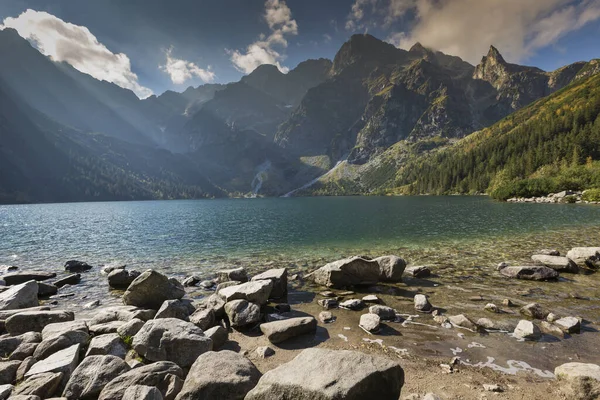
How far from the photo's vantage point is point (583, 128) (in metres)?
169

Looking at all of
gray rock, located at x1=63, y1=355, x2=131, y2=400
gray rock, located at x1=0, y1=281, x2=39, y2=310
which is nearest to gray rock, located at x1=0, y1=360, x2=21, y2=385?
gray rock, located at x1=63, y1=355, x2=131, y2=400

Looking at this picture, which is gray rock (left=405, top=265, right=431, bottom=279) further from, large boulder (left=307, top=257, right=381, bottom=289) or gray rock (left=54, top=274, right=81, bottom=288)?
gray rock (left=54, top=274, right=81, bottom=288)

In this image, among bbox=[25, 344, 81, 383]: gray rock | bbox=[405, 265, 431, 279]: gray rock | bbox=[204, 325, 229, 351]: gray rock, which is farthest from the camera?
bbox=[405, 265, 431, 279]: gray rock

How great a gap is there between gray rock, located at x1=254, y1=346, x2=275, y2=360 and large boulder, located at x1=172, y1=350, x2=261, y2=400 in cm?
270

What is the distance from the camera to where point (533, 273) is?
2147 cm

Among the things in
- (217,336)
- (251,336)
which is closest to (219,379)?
(217,336)

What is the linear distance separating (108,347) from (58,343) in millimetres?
2079

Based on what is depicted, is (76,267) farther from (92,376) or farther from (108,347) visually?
(92,376)

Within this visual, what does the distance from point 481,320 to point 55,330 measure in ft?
68.0

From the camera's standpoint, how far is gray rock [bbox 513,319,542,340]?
40.7 ft

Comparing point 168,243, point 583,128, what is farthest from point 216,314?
point 583,128

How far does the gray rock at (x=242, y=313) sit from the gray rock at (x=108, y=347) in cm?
514

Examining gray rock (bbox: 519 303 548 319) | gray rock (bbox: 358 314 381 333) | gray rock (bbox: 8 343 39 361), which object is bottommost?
gray rock (bbox: 8 343 39 361)

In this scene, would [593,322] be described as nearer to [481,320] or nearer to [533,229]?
[481,320]
